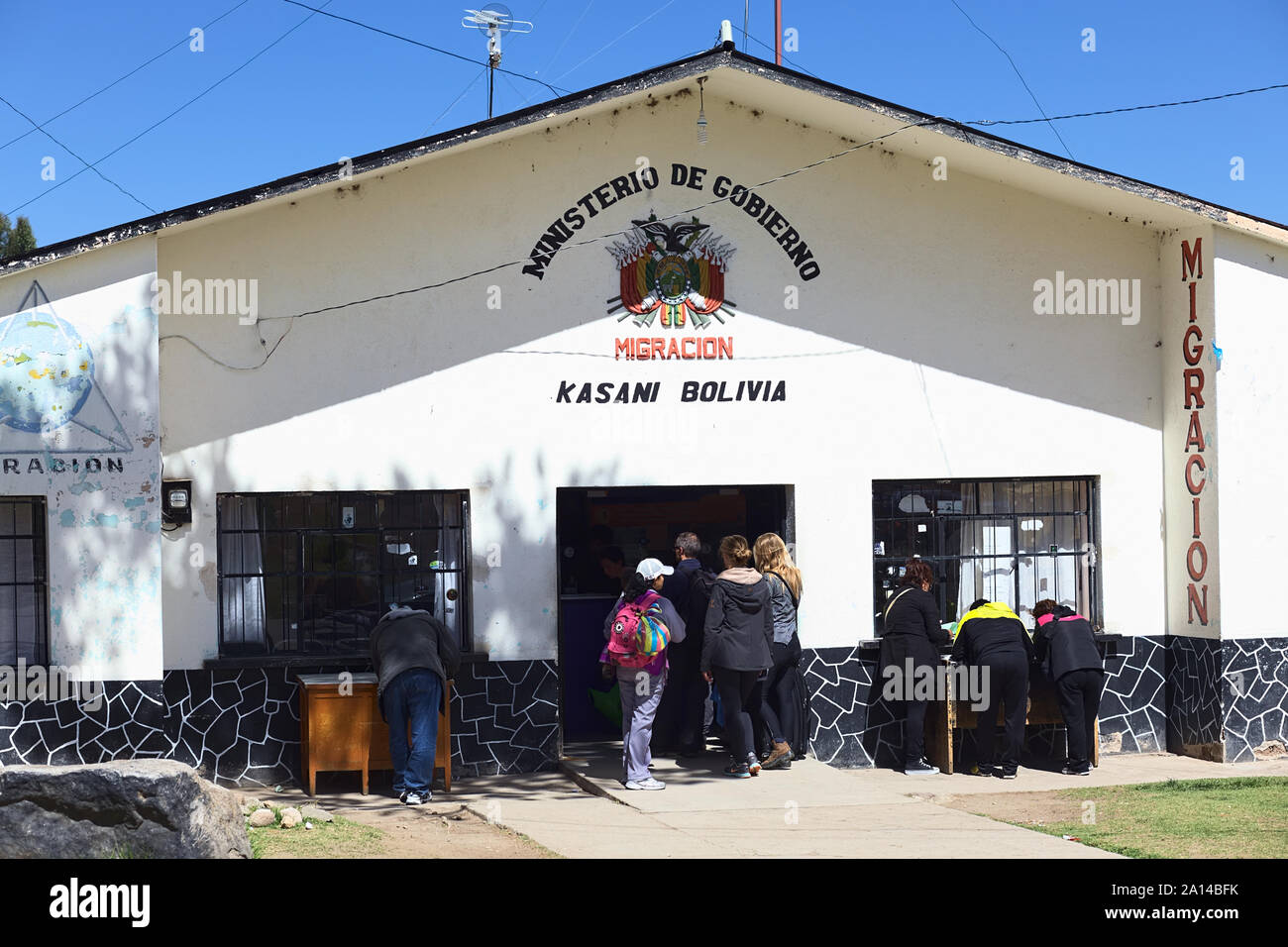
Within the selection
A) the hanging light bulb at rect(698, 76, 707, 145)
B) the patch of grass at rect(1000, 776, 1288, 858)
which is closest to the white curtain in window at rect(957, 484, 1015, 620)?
the patch of grass at rect(1000, 776, 1288, 858)

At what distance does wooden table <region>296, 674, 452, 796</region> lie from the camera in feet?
32.6

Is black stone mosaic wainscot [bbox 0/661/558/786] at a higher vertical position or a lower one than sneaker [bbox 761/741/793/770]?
higher

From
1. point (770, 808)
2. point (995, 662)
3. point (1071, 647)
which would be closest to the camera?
point (770, 808)

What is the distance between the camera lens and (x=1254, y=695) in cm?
1118

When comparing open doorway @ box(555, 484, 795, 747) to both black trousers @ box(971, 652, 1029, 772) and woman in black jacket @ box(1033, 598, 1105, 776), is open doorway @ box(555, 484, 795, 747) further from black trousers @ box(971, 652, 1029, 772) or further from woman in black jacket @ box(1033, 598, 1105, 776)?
woman in black jacket @ box(1033, 598, 1105, 776)

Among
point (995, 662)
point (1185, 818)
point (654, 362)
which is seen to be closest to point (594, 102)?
point (654, 362)

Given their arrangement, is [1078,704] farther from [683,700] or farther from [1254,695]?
[683,700]

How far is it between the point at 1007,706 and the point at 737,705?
7.69 feet

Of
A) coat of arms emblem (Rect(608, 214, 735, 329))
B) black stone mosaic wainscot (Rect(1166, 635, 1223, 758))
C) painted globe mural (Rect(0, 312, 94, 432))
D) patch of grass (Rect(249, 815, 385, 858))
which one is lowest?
patch of grass (Rect(249, 815, 385, 858))

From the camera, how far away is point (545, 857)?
7.81 meters

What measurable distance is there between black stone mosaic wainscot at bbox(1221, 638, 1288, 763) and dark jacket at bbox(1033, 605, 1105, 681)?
3.76 feet

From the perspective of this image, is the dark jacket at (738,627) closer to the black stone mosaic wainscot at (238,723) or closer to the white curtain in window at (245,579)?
the black stone mosaic wainscot at (238,723)
